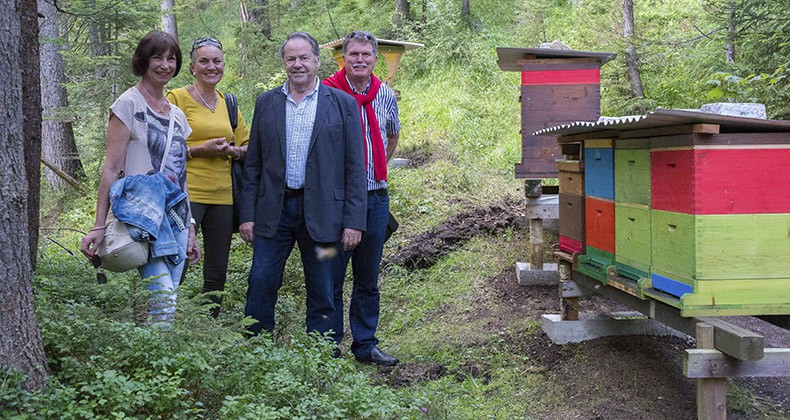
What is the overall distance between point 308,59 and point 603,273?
2.43m

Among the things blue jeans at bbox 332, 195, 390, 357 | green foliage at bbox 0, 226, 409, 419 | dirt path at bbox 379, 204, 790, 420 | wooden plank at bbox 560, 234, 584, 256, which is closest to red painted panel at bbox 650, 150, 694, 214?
wooden plank at bbox 560, 234, 584, 256

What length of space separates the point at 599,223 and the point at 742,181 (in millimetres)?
1287

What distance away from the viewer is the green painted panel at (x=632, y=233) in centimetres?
449

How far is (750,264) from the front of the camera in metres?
4.05

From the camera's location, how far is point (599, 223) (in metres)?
5.18

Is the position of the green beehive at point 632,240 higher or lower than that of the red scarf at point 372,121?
lower

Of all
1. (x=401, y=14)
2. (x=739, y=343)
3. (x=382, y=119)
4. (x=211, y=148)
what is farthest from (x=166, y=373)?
(x=401, y=14)

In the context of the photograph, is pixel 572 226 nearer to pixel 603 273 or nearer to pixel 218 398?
pixel 603 273

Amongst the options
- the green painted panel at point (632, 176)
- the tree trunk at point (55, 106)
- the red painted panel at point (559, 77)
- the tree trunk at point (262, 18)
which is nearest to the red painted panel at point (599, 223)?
the green painted panel at point (632, 176)

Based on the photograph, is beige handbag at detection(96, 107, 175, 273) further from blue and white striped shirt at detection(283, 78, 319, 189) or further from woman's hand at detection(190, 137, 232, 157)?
blue and white striped shirt at detection(283, 78, 319, 189)

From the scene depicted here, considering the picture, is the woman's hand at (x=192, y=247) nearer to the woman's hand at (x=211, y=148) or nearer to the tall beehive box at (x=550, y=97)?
the woman's hand at (x=211, y=148)

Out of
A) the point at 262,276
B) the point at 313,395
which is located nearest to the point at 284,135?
the point at 262,276

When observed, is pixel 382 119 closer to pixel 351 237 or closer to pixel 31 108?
pixel 351 237

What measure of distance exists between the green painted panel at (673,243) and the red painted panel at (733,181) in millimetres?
93
